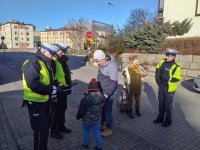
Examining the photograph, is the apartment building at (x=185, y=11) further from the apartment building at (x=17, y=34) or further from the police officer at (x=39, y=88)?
the apartment building at (x=17, y=34)

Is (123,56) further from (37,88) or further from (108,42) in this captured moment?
(37,88)

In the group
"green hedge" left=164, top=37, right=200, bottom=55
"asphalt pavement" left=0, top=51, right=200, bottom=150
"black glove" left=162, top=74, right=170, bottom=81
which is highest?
"green hedge" left=164, top=37, right=200, bottom=55

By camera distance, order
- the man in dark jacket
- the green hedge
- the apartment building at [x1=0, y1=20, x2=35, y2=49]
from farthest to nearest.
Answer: the apartment building at [x1=0, y1=20, x2=35, y2=49] < the green hedge < the man in dark jacket

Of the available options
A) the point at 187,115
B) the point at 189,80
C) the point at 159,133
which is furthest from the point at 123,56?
the point at 159,133

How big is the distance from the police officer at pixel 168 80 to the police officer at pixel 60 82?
84.3 inches

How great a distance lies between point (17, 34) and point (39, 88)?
324ft

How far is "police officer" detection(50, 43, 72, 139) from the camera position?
400cm

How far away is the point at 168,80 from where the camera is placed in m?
4.59

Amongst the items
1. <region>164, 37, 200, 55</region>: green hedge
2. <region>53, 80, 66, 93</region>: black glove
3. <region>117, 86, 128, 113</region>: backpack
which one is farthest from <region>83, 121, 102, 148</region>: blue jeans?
<region>164, 37, 200, 55</region>: green hedge

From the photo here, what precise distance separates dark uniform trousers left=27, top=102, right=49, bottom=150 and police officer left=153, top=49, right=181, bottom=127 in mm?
2749

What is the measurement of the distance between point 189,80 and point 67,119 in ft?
26.2

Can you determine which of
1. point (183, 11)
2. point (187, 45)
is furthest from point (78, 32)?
point (187, 45)

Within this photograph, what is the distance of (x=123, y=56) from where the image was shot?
15.2 metres

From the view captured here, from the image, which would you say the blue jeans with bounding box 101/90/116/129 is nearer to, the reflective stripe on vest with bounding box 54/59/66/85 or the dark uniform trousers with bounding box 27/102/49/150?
the reflective stripe on vest with bounding box 54/59/66/85
